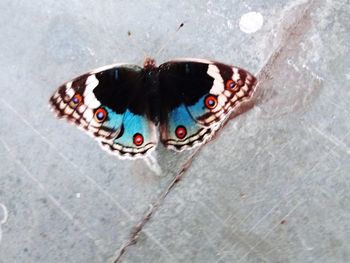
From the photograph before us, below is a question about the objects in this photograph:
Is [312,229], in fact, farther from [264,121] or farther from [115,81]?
[115,81]

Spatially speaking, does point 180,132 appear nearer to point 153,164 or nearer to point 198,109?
point 198,109

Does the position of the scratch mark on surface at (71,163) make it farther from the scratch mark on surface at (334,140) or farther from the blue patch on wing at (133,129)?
the scratch mark on surface at (334,140)

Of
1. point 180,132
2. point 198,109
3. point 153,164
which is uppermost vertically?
point 198,109

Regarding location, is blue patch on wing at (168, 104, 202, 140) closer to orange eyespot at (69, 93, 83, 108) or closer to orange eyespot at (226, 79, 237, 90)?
orange eyespot at (226, 79, 237, 90)

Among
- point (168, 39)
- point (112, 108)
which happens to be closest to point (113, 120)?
point (112, 108)

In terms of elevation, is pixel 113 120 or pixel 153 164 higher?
pixel 113 120

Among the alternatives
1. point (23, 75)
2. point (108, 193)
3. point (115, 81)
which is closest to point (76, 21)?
point (23, 75)

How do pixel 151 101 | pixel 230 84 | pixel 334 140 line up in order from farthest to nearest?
pixel 334 140 → pixel 151 101 → pixel 230 84
